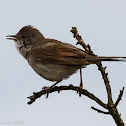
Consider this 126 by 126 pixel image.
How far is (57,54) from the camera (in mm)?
7305

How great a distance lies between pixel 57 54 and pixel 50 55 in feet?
0.72

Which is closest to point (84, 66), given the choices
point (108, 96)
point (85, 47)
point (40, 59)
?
point (85, 47)

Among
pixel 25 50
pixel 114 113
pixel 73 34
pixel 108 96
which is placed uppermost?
pixel 25 50

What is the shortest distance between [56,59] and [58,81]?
0.51 meters

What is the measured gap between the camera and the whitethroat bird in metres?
6.67

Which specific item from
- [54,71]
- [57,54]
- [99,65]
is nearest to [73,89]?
[99,65]

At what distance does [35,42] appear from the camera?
331 inches

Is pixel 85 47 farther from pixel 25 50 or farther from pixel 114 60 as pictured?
pixel 25 50

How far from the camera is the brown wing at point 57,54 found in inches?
264

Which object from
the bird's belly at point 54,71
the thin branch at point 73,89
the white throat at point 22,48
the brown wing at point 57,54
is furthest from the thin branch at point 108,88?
the white throat at point 22,48

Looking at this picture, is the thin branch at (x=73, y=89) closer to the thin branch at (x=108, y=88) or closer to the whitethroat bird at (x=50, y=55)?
the thin branch at (x=108, y=88)

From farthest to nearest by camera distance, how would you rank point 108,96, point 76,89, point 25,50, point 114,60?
point 25,50 < point 114,60 < point 76,89 < point 108,96

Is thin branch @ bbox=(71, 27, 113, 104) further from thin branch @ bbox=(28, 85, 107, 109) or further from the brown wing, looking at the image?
the brown wing

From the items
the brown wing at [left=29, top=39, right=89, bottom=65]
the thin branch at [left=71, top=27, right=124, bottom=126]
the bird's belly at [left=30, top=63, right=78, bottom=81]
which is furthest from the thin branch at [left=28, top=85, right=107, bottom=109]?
the brown wing at [left=29, top=39, right=89, bottom=65]
